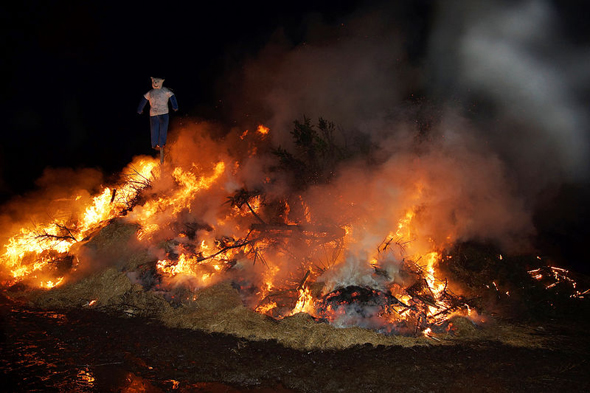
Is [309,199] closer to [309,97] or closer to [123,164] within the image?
[309,97]

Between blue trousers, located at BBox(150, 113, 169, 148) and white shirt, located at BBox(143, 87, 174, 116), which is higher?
white shirt, located at BBox(143, 87, 174, 116)

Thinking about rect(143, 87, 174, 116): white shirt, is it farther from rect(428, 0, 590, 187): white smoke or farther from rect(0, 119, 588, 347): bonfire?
rect(428, 0, 590, 187): white smoke

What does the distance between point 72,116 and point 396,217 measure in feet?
45.0

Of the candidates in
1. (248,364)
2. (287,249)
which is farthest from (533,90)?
(248,364)

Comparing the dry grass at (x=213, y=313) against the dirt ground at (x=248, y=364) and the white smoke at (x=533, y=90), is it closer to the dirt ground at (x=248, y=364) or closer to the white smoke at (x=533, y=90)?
the dirt ground at (x=248, y=364)

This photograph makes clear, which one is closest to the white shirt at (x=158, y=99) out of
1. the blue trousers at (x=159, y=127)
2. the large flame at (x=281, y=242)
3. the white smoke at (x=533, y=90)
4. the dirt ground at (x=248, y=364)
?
the blue trousers at (x=159, y=127)

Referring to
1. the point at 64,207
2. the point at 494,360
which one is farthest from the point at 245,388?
the point at 64,207

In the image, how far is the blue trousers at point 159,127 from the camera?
29.6ft

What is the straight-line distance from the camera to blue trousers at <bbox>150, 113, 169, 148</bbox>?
9.02 metres

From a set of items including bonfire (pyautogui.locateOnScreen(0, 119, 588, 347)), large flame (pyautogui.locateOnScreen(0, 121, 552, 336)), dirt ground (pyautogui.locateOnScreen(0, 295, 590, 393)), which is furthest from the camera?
large flame (pyautogui.locateOnScreen(0, 121, 552, 336))

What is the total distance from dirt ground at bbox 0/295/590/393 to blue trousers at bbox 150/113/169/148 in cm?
482

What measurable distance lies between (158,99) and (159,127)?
786 millimetres

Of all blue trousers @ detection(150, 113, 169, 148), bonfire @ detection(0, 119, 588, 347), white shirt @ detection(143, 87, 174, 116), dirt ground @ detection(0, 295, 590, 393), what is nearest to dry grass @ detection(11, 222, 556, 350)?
bonfire @ detection(0, 119, 588, 347)

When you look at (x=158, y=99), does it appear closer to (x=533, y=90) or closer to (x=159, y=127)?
(x=159, y=127)
